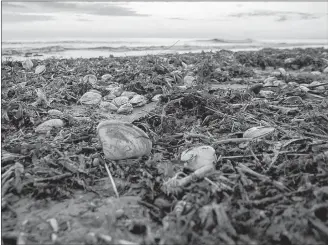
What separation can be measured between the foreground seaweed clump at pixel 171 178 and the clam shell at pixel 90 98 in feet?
0.64

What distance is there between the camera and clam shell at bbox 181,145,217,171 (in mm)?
2488

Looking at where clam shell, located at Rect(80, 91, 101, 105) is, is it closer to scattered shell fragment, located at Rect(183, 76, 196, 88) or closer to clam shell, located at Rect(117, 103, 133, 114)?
clam shell, located at Rect(117, 103, 133, 114)

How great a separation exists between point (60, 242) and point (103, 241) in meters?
0.24

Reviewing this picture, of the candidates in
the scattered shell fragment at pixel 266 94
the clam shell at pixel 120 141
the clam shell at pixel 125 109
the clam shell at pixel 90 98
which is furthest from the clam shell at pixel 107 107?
the scattered shell fragment at pixel 266 94

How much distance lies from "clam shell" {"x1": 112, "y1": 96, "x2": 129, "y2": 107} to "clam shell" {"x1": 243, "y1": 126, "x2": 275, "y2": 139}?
1.89 meters

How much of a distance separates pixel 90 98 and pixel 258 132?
2.45 meters

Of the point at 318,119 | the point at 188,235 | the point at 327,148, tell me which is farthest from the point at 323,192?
the point at 318,119

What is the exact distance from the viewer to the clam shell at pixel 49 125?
10.7 ft

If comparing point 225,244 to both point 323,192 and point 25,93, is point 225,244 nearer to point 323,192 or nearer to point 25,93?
point 323,192

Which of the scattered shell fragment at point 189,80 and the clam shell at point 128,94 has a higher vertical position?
the scattered shell fragment at point 189,80

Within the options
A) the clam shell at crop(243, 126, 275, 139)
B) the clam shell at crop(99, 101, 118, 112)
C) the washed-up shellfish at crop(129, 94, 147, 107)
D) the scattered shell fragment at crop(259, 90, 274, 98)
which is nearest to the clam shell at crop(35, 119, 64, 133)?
the clam shell at crop(99, 101, 118, 112)

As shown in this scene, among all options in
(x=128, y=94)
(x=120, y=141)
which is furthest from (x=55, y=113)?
(x=120, y=141)

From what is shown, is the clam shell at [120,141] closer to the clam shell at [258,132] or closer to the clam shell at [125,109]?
the clam shell at [258,132]

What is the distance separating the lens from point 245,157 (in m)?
2.70
